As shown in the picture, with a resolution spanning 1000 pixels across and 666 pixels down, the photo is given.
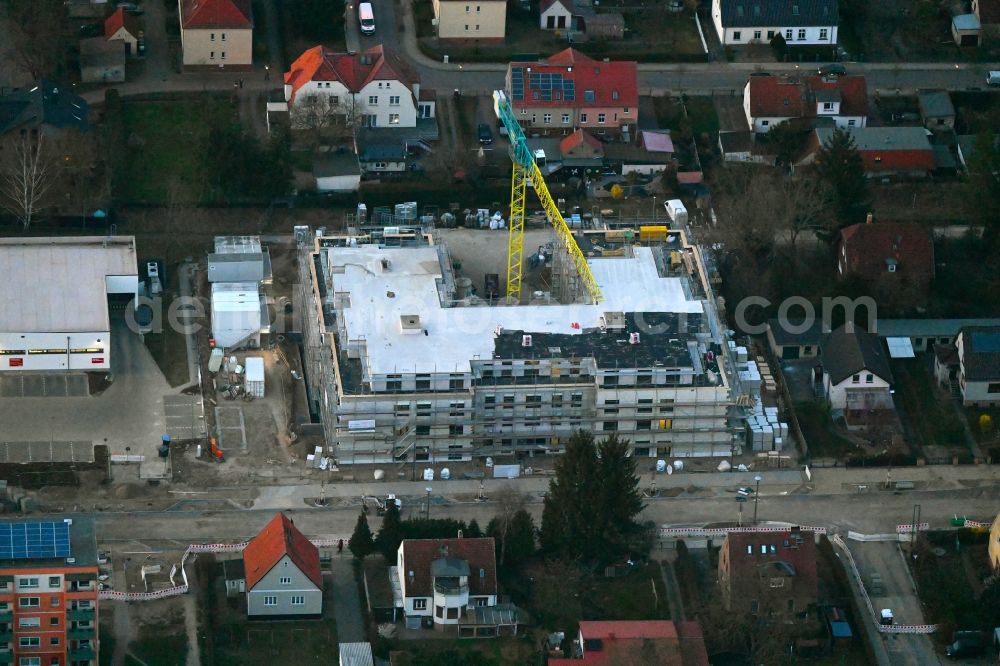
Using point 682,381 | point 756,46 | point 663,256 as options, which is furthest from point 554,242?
point 756,46

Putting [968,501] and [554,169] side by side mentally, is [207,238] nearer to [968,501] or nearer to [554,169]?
[554,169]

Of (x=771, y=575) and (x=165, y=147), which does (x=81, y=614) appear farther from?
(x=165, y=147)

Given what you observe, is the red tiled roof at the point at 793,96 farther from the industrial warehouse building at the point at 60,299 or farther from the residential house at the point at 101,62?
the industrial warehouse building at the point at 60,299

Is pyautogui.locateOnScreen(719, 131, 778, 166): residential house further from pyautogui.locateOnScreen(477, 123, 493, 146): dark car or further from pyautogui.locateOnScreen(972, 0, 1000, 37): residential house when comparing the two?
pyautogui.locateOnScreen(972, 0, 1000, 37): residential house

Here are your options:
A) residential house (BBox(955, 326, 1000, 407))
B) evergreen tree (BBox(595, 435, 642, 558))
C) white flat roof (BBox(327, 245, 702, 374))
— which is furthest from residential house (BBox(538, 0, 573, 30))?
evergreen tree (BBox(595, 435, 642, 558))

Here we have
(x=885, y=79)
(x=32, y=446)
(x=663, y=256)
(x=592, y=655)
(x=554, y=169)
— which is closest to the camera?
(x=592, y=655)

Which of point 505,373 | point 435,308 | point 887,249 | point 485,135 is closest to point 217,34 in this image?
point 485,135
